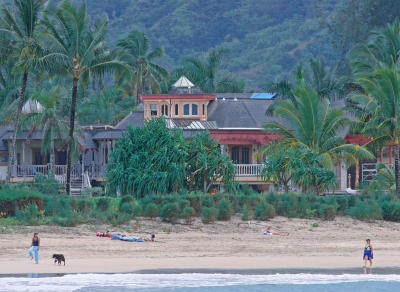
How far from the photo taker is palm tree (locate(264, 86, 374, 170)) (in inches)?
1634

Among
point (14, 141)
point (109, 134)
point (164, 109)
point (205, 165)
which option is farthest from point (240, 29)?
point (205, 165)

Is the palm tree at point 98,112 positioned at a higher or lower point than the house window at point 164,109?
higher

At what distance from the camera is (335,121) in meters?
41.9

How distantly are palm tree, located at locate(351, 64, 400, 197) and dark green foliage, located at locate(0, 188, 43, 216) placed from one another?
17463 mm

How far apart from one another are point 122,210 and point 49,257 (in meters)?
7.56

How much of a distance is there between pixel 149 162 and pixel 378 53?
64.4ft

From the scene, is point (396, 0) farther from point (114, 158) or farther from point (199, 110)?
point (114, 158)

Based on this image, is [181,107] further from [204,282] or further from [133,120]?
[204,282]

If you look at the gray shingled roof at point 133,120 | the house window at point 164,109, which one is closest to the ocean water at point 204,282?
the house window at point 164,109

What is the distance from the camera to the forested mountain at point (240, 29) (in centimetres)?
12975

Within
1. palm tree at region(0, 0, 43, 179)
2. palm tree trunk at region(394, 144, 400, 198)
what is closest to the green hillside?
palm tree trunk at region(394, 144, 400, 198)

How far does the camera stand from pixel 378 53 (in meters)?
51.1

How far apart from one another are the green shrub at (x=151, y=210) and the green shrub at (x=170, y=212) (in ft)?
1.37

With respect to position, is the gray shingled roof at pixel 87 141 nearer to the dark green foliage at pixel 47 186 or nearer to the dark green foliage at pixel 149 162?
the dark green foliage at pixel 149 162
